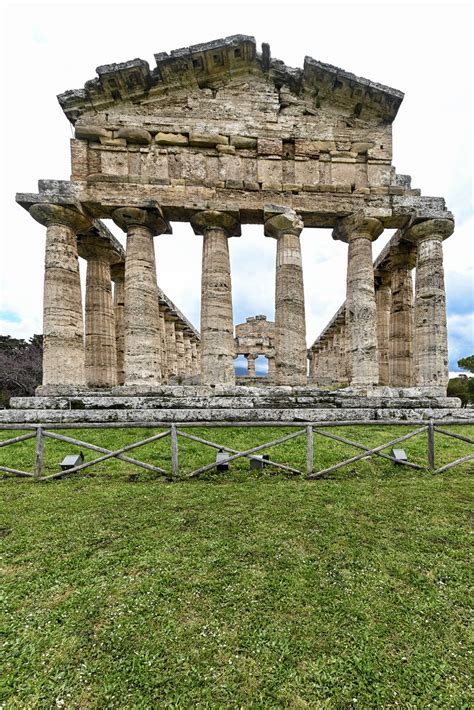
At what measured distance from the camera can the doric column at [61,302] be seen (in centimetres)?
1069

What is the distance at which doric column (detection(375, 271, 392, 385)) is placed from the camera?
53.5 ft

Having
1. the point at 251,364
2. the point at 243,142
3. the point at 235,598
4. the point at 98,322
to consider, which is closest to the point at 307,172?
the point at 243,142

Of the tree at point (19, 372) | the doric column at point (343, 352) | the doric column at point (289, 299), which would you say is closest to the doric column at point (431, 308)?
the doric column at point (289, 299)

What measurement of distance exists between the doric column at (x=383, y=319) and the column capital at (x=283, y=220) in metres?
7.40

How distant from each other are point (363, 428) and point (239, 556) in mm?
7708

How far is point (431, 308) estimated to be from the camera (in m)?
11.6

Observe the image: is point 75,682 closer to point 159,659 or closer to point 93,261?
point 159,659

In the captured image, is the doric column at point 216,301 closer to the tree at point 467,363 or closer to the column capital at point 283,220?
the column capital at point 283,220

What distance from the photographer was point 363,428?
987 cm

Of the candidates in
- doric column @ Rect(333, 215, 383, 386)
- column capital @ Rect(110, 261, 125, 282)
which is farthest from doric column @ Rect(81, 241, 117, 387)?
doric column @ Rect(333, 215, 383, 386)

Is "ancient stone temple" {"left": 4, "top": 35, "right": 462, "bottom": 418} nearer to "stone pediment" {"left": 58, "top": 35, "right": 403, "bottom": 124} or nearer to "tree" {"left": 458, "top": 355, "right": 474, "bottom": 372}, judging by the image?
"stone pediment" {"left": 58, "top": 35, "right": 403, "bottom": 124}

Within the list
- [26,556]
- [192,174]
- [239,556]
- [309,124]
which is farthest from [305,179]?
[26,556]

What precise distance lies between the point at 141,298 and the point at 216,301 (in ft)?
9.13

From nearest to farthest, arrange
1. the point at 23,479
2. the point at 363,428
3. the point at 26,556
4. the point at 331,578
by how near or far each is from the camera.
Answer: the point at 331,578, the point at 26,556, the point at 23,479, the point at 363,428
